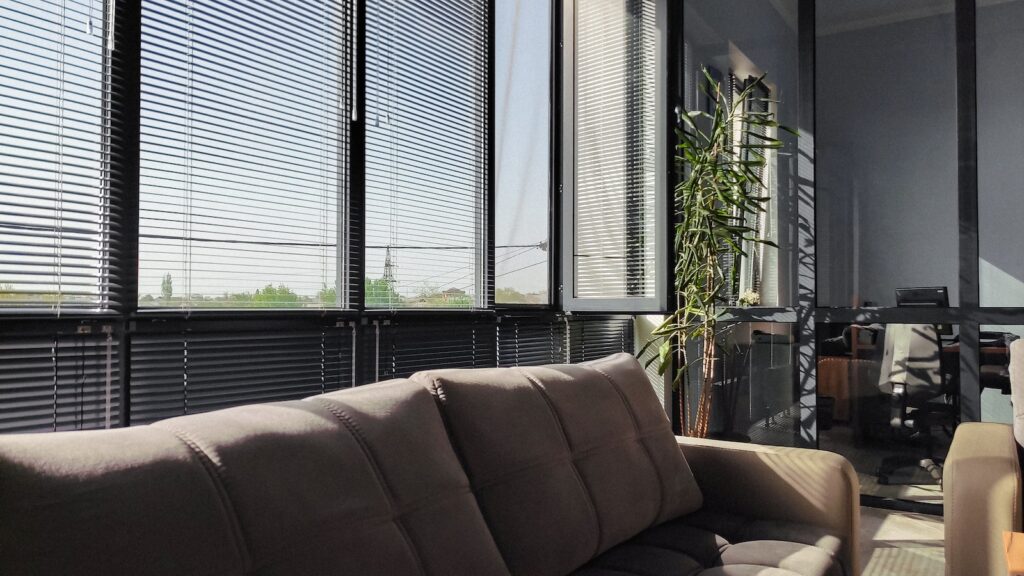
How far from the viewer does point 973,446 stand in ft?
7.41

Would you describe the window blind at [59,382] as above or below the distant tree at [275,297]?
below

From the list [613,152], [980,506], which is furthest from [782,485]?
[613,152]

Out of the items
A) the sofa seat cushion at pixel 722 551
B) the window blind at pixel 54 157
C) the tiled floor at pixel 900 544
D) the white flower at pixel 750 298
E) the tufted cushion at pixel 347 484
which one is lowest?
the tiled floor at pixel 900 544

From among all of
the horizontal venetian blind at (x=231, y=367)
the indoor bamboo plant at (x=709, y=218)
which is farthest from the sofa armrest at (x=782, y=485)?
the indoor bamboo plant at (x=709, y=218)

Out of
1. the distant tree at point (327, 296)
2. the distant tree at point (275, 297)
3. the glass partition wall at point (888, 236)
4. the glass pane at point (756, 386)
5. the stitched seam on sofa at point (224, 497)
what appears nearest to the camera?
the stitched seam on sofa at point (224, 497)

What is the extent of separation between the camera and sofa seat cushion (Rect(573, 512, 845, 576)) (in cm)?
171

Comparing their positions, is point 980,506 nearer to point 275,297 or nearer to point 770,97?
point 275,297

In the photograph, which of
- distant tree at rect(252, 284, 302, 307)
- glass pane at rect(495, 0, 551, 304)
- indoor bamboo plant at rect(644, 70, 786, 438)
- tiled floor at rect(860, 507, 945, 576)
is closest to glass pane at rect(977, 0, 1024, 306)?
indoor bamboo plant at rect(644, 70, 786, 438)

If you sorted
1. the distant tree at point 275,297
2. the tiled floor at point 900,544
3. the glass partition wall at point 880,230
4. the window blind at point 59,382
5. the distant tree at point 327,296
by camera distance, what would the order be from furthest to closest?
the glass partition wall at point 880,230 < the tiled floor at point 900,544 < the distant tree at point 327,296 < the distant tree at point 275,297 < the window blind at point 59,382

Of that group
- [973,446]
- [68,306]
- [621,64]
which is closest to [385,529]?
[68,306]

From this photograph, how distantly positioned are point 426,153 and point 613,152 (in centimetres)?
129

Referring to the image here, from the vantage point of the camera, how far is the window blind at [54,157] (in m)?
1.93

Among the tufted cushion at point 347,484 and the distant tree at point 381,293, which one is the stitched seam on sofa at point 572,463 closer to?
the tufted cushion at point 347,484

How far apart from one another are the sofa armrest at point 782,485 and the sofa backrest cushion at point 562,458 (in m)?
0.14
